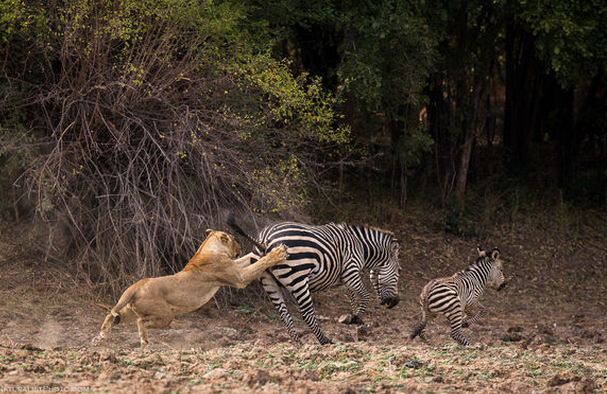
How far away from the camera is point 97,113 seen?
1070cm

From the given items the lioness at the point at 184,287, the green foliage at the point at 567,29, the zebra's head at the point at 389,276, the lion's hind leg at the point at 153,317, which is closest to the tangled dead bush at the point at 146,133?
the zebra's head at the point at 389,276

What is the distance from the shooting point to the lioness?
7355mm

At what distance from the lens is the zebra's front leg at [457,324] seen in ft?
31.8

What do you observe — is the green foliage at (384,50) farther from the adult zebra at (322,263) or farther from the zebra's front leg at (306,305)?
the zebra's front leg at (306,305)

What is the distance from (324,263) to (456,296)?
180 centimetres

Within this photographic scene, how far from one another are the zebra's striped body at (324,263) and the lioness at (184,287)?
112 centimetres

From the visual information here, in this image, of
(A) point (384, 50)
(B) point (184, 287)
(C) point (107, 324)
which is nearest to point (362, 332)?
(B) point (184, 287)

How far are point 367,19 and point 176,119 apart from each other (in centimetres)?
453

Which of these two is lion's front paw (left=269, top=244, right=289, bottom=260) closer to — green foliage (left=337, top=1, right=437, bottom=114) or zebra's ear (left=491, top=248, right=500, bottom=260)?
zebra's ear (left=491, top=248, right=500, bottom=260)

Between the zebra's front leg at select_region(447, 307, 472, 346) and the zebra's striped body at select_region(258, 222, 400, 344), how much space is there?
1.15 metres

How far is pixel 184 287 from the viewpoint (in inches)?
296

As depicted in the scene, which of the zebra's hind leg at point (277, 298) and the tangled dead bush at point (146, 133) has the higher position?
the tangled dead bush at point (146, 133)

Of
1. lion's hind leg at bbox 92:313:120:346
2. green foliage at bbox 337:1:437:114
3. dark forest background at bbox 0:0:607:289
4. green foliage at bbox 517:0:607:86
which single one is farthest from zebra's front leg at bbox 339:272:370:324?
green foliage at bbox 517:0:607:86

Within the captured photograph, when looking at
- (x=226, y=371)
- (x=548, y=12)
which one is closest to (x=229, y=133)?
(x=226, y=371)
